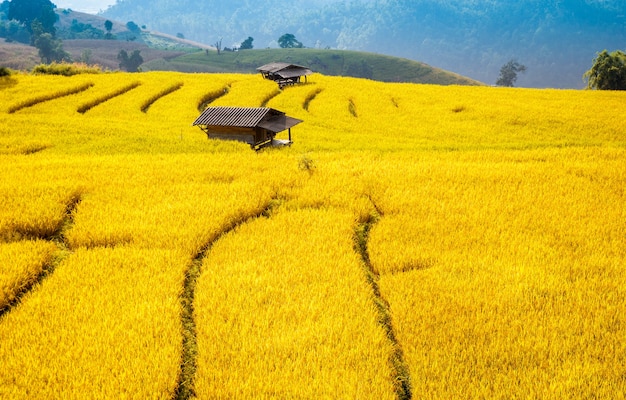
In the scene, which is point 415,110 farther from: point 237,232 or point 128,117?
point 237,232

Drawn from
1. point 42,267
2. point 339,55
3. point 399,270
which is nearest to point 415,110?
point 399,270

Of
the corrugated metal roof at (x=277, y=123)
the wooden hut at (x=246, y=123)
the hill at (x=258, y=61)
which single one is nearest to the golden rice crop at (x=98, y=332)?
the corrugated metal roof at (x=277, y=123)

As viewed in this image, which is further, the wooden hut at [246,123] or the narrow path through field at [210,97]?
the narrow path through field at [210,97]

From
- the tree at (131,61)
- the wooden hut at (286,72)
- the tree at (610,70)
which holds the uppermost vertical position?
the tree at (610,70)

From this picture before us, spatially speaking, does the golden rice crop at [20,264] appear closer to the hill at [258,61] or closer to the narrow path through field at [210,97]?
the narrow path through field at [210,97]

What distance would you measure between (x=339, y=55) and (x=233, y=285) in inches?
6312

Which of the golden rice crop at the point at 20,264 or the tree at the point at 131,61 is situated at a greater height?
the golden rice crop at the point at 20,264

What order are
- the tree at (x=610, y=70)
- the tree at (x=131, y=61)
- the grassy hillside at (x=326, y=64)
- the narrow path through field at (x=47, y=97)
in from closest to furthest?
the narrow path through field at (x=47, y=97) < the tree at (x=610, y=70) < the tree at (x=131, y=61) < the grassy hillside at (x=326, y=64)

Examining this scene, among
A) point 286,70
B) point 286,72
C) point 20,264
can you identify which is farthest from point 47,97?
point 20,264

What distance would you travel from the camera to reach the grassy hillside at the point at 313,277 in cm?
404

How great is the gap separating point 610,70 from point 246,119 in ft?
121

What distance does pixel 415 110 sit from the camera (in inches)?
1061

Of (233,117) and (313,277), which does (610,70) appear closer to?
(233,117)

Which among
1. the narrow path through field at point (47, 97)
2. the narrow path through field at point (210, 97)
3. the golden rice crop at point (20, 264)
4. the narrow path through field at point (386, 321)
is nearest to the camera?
the narrow path through field at point (386, 321)
